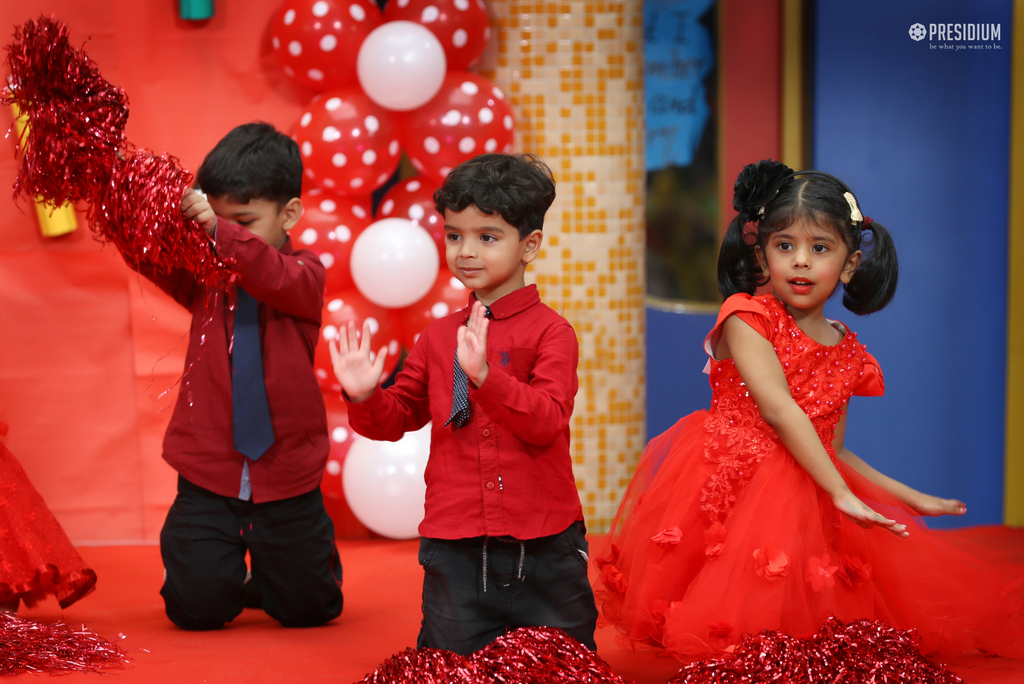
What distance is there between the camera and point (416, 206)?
11.7 ft

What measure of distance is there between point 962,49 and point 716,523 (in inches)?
101

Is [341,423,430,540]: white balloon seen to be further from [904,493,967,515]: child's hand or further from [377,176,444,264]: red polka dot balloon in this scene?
[904,493,967,515]: child's hand

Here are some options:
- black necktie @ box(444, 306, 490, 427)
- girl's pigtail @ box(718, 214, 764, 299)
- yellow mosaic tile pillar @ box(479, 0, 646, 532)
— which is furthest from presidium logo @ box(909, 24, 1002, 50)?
black necktie @ box(444, 306, 490, 427)

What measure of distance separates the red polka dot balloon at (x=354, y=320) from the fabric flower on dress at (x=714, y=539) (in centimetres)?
166

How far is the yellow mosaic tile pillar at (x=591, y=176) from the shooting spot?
3.84 meters

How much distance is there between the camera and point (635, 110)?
3.89 metres

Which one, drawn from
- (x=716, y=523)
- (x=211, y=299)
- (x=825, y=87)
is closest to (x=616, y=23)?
(x=825, y=87)

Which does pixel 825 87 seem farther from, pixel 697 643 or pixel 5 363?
pixel 5 363

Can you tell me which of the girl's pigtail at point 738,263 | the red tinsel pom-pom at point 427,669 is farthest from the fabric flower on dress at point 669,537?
the girl's pigtail at point 738,263

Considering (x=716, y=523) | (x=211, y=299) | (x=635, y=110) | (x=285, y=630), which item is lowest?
(x=285, y=630)

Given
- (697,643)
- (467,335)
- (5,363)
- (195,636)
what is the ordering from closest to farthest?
(467,335) < (697,643) < (195,636) < (5,363)

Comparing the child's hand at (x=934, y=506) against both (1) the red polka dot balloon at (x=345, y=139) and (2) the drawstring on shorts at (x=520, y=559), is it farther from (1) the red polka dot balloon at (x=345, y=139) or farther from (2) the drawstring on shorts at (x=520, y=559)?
(1) the red polka dot balloon at (x=345, y=139)

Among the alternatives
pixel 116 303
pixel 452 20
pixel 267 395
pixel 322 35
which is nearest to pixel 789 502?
pixel 267 395

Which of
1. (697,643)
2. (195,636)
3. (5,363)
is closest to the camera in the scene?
(697,643)
